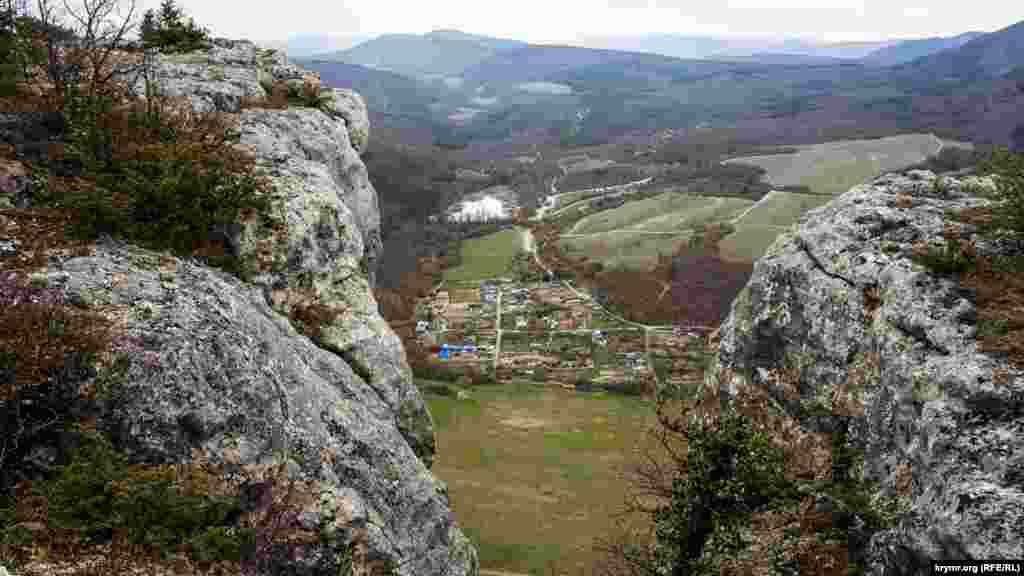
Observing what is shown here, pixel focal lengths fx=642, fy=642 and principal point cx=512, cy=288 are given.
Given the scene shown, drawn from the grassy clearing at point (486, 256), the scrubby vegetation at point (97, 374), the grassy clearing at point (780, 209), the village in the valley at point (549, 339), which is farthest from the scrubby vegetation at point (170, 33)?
the grassy clearing at point (780, 209)

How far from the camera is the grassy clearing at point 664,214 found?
152m

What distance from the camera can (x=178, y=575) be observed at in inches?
355

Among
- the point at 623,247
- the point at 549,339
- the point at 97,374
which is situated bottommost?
the point at 549,339

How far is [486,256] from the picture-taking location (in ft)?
473

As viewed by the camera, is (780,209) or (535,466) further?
(780,209)

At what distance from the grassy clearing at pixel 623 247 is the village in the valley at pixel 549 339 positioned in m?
15.6

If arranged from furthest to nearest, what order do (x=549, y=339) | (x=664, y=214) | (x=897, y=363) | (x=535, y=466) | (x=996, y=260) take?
→ (x=664, y=214) < (x=549, y=339) < (x=535, y=466) < (x=996, y=260) < (x=897, y=363)

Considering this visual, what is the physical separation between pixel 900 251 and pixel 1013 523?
8127 millimetres

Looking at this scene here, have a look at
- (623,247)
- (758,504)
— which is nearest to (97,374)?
(758,504)

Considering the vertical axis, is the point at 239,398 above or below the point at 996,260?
below

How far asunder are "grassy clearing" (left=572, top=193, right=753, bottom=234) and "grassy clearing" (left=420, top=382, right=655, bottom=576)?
8468cm

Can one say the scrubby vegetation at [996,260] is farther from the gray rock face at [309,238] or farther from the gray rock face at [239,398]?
the gray rock face at [309,238]

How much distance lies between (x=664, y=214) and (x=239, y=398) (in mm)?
157919

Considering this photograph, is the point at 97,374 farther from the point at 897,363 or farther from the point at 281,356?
the point at 897,363
